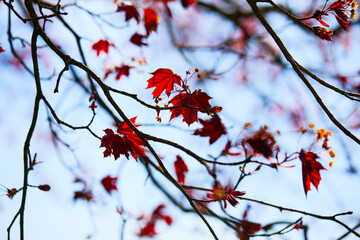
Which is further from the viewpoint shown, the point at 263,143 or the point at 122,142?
the point at 122,142

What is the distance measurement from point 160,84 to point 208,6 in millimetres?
4011

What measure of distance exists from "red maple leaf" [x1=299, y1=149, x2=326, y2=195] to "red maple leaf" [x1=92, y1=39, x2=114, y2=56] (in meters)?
1.91

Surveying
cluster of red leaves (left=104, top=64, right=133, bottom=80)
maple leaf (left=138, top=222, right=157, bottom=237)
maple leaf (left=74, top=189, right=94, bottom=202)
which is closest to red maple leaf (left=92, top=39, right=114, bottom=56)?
cluster of red leaves (left=104, top=64, right=133, bottom=80)

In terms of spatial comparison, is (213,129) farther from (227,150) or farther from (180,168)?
(180,168)

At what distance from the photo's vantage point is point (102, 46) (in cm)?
279

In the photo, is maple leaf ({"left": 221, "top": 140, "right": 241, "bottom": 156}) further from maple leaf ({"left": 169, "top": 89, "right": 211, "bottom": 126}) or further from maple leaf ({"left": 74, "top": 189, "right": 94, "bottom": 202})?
maple leaf ({"left": 74, "top": 189, "right": 94, "bottom": 202})

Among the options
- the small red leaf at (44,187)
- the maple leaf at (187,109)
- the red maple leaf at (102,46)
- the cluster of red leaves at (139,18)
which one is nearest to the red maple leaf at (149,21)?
the cluster of red leaves at (139,18)

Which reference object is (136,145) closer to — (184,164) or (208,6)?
(184,164)

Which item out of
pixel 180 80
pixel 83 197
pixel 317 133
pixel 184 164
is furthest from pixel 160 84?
pixel 83 197

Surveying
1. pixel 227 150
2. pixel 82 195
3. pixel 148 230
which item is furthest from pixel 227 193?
pixel 148 230

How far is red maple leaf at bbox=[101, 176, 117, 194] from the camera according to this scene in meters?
3.07

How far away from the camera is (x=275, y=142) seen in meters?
1.38

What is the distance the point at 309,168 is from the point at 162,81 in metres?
0.83

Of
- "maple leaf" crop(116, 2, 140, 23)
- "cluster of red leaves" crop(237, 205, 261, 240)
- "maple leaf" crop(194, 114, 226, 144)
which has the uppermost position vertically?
"maple leaf" crop(116, 2, 140, 23)
